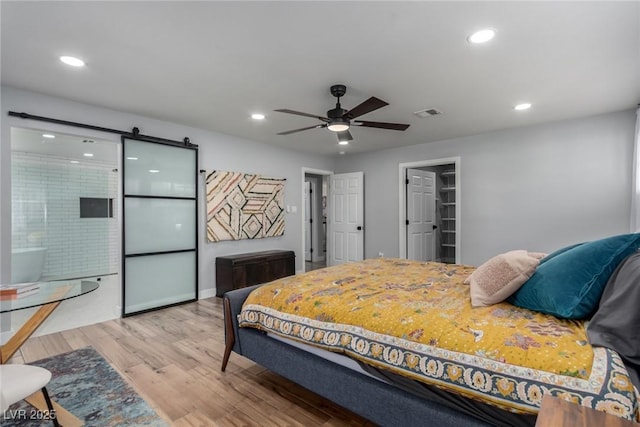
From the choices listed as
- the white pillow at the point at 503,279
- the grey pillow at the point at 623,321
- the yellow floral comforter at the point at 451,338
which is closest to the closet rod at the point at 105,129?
the yellow floral comforter at the point at 451,338

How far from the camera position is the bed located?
121 centimetres

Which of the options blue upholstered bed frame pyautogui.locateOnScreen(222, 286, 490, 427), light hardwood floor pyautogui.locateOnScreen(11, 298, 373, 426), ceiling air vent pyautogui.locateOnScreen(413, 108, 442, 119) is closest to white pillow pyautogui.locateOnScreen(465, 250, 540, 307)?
blue upholstered bed frame pyautogui.locateOnScreen(222, 286, 490, 427)

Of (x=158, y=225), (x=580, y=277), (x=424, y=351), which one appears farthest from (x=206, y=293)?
(x=580, y=277)

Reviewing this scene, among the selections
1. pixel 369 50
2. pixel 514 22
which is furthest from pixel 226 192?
pixel 514 22

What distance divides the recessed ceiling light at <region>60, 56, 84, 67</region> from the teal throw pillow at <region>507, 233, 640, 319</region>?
3.61 m

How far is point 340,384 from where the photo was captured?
1.78 m

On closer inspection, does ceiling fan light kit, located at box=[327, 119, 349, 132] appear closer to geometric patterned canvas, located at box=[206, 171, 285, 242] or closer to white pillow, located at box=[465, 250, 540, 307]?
white pillow, located at box=[465, 250, 540, 307]

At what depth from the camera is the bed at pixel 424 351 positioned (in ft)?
3.96

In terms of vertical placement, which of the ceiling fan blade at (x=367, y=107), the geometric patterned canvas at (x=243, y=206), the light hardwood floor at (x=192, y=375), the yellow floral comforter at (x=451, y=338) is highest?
the ceiling fan blade at (x=367, y=107)

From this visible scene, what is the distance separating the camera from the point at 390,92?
10.2 feet

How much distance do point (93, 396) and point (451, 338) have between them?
2377 millimetres

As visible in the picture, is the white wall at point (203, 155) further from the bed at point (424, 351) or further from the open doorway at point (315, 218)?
the bed at point (424, 351)

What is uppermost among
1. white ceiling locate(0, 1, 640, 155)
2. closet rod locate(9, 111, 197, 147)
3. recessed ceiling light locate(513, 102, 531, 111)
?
white ceiling locate(0, 1, 640, 155)

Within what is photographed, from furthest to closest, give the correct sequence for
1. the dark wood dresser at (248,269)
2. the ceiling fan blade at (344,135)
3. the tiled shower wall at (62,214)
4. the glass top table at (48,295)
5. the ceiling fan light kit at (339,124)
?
the tiled shower wall at (62,214) → the dark wood dresser at (248,269) → the ceiling fan blade at (344,135) → the ceiling fan light kit at (339,124) → the glass top table at (48,295)
